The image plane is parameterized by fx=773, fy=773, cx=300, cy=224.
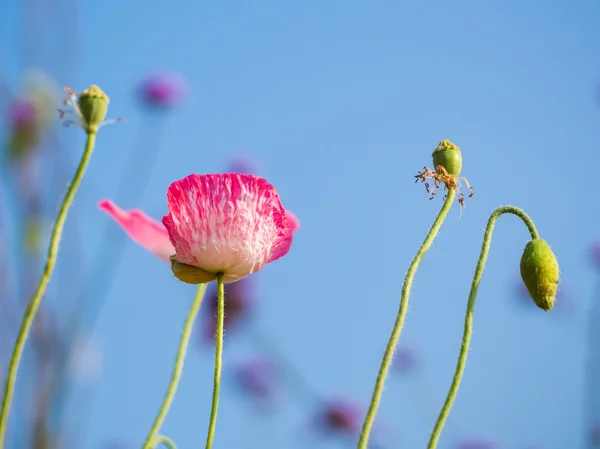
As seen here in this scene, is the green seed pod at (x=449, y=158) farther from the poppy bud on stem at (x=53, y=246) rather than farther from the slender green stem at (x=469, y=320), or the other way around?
the poppy bud on stem at (x=53, y=246)

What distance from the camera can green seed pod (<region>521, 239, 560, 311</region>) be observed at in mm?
493

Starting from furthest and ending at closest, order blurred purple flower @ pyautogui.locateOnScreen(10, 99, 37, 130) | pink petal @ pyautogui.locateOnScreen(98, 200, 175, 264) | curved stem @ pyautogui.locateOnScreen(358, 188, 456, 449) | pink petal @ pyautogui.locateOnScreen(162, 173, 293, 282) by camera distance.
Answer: blurred purple flower @ pyautogui.locateOnScreen(10, 99, 37, 130)
pink petal @ pyautogui.locateOnScreen(98, 200, 175, 264)
pink petal @ pyautogui.locateOnScreen(162, 173, 293, 282)
curved stem @ pyautogui.locateOnScreen(358, 188, 456, 449)

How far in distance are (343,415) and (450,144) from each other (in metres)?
2.05

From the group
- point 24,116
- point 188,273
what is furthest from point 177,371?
point 24,116

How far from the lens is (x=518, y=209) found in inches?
19.8

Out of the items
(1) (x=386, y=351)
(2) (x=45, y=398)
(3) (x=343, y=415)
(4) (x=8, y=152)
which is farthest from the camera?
(3) (x=343, y=415)

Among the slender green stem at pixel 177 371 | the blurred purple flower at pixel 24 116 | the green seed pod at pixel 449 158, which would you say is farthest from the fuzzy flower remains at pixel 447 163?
the blurred purple flower at pixel 24 116

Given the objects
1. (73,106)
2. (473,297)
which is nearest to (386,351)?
(473,297)

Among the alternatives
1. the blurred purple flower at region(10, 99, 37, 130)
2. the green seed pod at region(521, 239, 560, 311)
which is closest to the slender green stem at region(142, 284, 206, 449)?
the green seed pod at region(521, 239, 560, 311)

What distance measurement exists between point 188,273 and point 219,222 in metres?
0.04

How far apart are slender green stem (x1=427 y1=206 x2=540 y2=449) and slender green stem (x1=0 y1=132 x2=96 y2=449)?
9.6 inches

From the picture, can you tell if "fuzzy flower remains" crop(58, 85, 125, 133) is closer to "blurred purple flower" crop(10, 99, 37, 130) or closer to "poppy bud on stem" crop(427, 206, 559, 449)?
"poppy bud on stem" crop(427, 206, 559, 449)

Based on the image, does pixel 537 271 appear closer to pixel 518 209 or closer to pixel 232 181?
pixel 518 209

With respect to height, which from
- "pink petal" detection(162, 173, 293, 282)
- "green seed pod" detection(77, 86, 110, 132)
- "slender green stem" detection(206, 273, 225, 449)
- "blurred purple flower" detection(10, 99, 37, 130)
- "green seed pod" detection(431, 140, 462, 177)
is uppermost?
"blurred purple flower" detection(10, 99, 37, 130)
